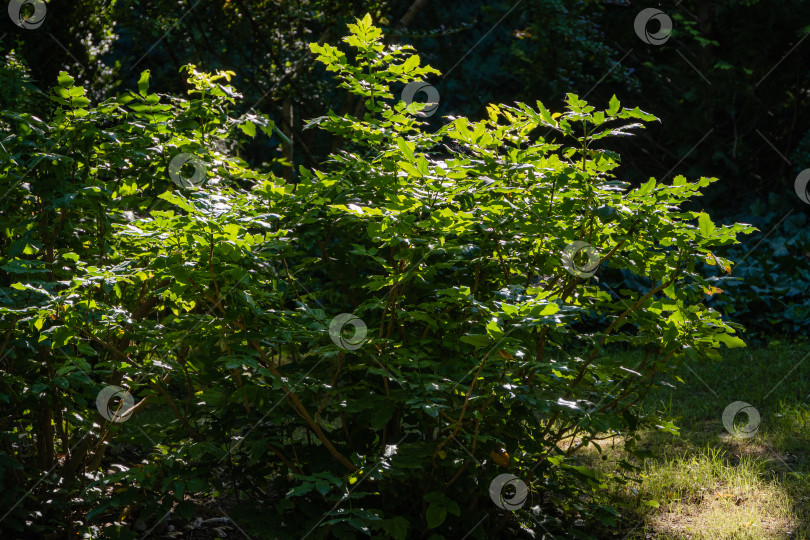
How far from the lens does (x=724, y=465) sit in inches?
147

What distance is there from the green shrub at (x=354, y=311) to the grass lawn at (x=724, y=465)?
1.90 ft

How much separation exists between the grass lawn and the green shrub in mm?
579

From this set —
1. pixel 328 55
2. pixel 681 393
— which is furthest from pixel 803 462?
pixel 328 55

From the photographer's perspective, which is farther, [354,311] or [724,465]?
[724,465]

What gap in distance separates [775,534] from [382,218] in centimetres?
204

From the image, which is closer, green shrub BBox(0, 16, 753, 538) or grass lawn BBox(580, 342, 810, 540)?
green shrub BBox(0, 16, 753, 538)

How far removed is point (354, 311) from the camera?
8.09 feet

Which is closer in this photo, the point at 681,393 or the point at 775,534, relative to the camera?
the point at 775,534

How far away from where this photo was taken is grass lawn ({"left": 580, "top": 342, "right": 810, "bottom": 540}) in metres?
3.16

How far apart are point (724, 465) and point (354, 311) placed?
7.55 feet

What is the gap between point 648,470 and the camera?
12.1 ft

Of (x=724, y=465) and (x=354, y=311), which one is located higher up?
(x=724, y=465)

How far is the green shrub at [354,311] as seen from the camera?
2273 mm

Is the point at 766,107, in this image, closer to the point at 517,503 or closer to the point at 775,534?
the point at 775,534
